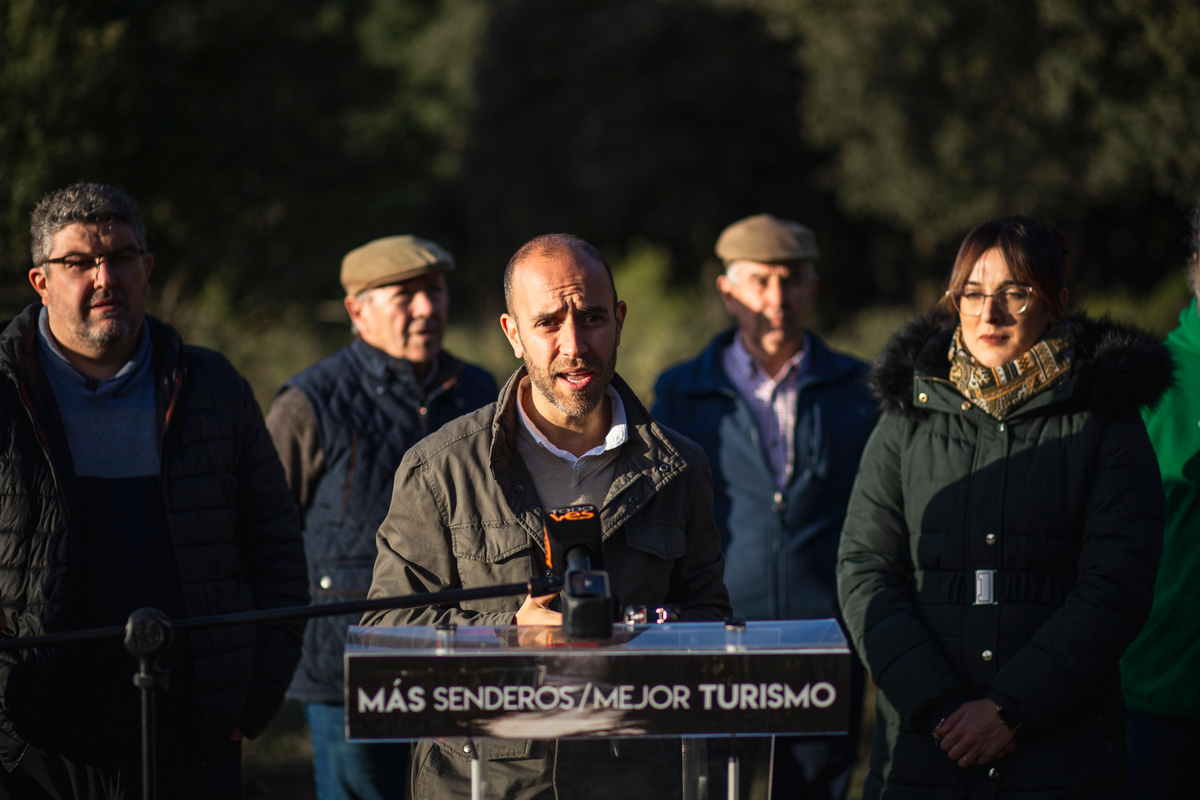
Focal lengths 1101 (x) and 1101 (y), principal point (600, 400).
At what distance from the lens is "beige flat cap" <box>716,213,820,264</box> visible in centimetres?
473

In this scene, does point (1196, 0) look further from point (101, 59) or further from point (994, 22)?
point (101, 59)

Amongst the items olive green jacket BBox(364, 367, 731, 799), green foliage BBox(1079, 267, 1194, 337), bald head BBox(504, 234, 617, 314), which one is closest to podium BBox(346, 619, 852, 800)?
olive green jacket BBox(364, 367, 731, 799)

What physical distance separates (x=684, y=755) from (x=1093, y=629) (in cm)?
144

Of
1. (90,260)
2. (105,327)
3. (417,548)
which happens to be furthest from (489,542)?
(90,260)

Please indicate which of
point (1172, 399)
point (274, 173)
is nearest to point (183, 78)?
point (274, 173)

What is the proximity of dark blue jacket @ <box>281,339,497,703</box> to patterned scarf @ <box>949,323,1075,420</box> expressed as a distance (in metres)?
2.12

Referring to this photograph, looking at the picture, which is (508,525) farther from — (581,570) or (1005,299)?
(1005,299)

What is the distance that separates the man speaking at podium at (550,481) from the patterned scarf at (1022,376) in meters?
0.86

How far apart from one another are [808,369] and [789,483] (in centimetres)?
53

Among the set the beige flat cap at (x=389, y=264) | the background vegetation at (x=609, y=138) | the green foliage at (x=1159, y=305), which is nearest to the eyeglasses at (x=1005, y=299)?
the background vegetation at (x=609, y=138)

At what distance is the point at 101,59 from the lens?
329 inches

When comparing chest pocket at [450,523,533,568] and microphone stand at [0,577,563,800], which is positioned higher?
chest pocket at [450,523,533,568]

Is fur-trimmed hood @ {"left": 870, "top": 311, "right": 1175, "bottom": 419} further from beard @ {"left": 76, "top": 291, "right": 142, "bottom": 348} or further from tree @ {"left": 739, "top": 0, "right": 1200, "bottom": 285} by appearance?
tree @ {"left": 739, "top": 0, "right": 1200, "bottom": 285}

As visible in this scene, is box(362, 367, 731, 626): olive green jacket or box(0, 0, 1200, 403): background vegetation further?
box(0, 0, 1200, 403): background vegetation
